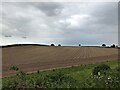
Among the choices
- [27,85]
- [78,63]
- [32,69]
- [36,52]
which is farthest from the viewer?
[36,52]

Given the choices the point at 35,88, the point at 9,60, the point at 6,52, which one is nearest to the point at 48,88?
the point at 35,88

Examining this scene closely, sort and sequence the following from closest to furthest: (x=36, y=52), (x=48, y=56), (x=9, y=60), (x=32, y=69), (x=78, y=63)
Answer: (x=32, y=69)
(x=78, y=63)
(x=9, y=60)
(x=48, y=56)
(x=36, y=52)

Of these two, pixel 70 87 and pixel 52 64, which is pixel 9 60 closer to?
pixel 52 64

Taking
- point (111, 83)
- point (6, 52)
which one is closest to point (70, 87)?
point (111, 83)

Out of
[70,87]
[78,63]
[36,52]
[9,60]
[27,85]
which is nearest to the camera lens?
[70,87]

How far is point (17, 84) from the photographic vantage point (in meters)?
10.5

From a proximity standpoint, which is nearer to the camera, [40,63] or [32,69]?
[32,69]

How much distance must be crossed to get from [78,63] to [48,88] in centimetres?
2500

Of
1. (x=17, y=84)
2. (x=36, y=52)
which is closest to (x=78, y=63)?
(x=36, y=52)

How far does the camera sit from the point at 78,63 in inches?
1362

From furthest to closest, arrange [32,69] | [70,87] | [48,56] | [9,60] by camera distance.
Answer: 1. [48,56]
2. [9,60]
3. [32,69]
4. [70,87]

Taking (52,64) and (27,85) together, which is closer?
(27,85)

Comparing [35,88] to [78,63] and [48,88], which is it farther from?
[78,63]

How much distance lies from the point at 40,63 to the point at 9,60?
4.46m
